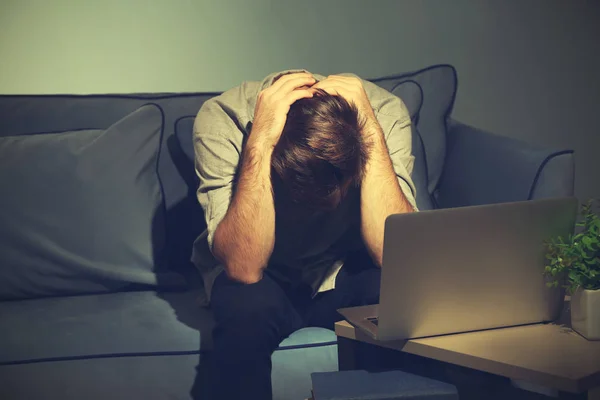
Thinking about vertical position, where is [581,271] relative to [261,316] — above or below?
above

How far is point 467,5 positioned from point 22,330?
5.86ft

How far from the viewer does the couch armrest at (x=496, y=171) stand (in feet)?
5.52

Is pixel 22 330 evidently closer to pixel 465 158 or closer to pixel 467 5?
pixel 465 158

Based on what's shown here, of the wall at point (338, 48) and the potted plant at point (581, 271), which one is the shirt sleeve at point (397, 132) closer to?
the potted plant at point (581, 271)

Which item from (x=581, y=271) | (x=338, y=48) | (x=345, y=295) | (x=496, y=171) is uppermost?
(x=338, y=48)

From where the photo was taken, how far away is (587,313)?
48.4 inches

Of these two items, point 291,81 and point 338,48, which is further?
point 338,48

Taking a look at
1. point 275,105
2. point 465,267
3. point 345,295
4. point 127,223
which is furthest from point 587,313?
point 127,223

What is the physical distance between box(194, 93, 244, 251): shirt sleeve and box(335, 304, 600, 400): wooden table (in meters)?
0.46

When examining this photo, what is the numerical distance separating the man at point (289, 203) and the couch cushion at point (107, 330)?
0.26 ft

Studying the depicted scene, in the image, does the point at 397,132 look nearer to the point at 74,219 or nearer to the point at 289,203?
the point at 289,203

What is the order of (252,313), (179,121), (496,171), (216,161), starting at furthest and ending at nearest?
(179,121) < (496,171) < (216,161) < (252,313)

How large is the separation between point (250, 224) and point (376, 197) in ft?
0.95

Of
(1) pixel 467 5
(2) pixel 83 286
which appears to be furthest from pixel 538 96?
(2) pixel 83 286
